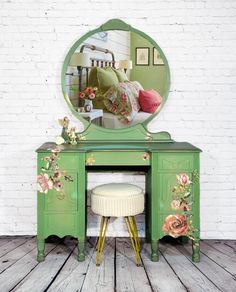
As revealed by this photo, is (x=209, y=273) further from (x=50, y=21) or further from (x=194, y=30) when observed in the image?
(x=50, y=21)

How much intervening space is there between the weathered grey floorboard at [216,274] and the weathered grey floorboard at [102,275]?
0.56m

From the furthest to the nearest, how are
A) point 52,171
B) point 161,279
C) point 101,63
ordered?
point 101,63, point 52,171, point 161,279

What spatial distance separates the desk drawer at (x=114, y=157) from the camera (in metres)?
3.00

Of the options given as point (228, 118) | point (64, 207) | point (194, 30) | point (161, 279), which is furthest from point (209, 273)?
point (194, 30)

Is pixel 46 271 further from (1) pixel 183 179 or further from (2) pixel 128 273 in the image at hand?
(1) pixel 183 179

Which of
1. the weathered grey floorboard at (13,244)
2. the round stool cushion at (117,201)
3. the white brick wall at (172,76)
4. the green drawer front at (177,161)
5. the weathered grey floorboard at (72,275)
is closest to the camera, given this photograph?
the weathered grey floorboard at (72,275)

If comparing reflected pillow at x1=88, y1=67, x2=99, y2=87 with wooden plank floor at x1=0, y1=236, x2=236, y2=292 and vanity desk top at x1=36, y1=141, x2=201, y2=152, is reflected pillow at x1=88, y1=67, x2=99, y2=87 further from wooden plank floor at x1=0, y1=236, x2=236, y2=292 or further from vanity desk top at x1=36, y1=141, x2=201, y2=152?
wooden plank floor at x1=0, y1=236, x2=236, y2=292

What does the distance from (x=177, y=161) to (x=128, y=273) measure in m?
0.79

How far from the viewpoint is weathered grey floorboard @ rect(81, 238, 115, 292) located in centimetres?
252

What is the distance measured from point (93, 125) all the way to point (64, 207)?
2.47 ft

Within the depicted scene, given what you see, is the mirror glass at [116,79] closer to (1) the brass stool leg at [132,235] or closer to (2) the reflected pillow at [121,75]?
(2) the reflected pillow at [121,75]

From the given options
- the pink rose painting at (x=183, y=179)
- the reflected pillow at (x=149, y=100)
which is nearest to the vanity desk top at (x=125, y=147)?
the pink rose painting at (x=183, y=179)

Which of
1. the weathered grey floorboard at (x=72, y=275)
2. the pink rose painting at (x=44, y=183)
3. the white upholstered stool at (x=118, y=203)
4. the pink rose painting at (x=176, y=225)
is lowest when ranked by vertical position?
the weathered grey floorboard at (x=72, y=275)

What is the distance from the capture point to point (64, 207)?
2949 millimetres
